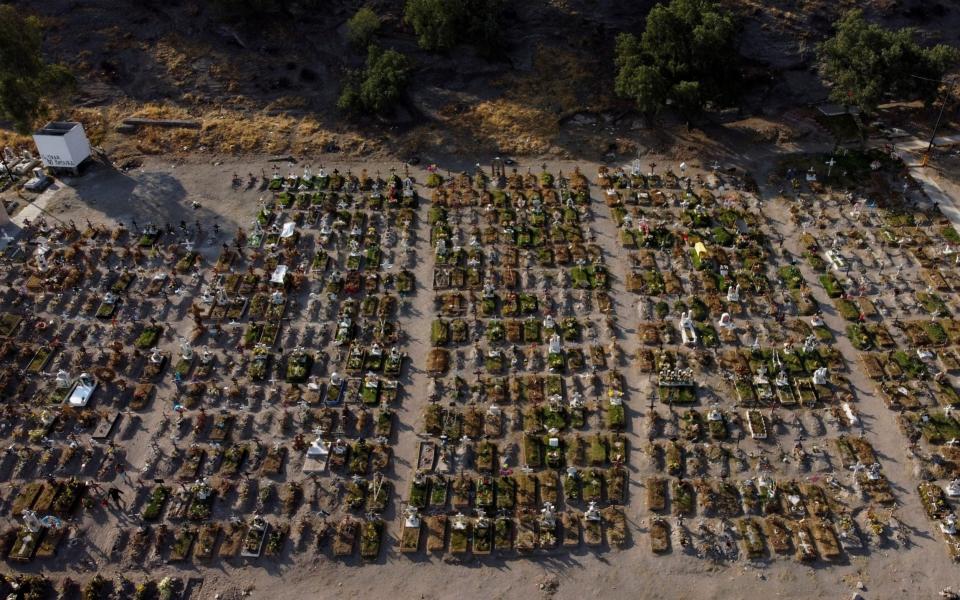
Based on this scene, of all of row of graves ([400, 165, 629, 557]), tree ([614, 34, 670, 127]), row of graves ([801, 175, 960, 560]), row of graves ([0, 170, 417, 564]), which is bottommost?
row of graves ([0, 170, 417, 564])

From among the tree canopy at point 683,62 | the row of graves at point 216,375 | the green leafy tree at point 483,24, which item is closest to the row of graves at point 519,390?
the row of graves at point 216,375

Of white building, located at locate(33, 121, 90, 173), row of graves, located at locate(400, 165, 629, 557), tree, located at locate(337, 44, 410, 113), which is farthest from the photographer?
tree, located at locate(337, 44, 410, 113)

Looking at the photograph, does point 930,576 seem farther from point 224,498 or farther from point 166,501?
point 166,501

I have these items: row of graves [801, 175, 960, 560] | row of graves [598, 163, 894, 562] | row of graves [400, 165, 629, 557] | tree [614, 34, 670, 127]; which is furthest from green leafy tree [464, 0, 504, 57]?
row of graves [801, 175, 960, 560]

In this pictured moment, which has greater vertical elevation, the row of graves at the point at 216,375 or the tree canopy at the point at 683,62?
the tree canopy at the point at 683,62

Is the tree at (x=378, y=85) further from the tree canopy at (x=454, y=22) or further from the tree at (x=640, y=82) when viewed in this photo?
the tree at (x=640, y=82)

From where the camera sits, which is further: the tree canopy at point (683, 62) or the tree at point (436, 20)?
the tree at point (436, 20)

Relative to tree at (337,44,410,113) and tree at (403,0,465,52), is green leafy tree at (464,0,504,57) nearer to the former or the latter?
tree at (403,0,465,52)

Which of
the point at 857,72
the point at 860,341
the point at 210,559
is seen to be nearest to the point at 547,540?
the point at 210,559
